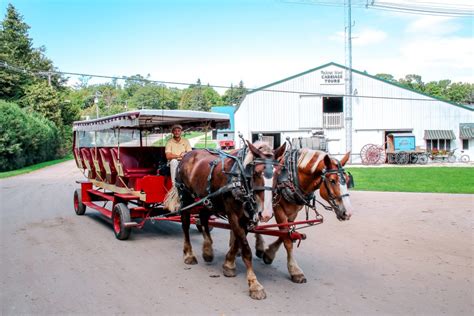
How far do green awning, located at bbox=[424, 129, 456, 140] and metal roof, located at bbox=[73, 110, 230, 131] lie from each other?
26131 mm

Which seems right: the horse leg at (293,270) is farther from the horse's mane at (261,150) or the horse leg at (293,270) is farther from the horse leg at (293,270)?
the horse's mane at (261,150)

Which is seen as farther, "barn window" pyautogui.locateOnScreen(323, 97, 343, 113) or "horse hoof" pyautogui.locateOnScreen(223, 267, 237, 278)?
"barn window" pyautogui.locateOnScreen(323, 97, 343, 113)

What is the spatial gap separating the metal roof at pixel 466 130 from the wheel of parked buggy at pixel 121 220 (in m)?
29.8

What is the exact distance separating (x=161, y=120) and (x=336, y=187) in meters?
4.70

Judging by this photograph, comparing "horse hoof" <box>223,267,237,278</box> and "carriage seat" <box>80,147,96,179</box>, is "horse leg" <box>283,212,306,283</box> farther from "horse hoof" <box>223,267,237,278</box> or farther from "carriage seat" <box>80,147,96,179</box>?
"carriage seat" <box>80,147,96,179</box>

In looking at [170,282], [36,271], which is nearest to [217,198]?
[170,282]

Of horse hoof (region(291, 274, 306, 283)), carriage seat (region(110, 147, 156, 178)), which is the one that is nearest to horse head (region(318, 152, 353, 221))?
horse hoof (region(291, 274, 306, 283))

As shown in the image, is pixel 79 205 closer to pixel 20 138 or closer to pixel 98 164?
pixel 98 164

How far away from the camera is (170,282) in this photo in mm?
5883

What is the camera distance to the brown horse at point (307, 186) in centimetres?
538

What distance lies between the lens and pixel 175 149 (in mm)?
8523

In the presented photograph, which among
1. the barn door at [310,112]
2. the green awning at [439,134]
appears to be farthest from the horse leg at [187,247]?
the green awning at [439,134]

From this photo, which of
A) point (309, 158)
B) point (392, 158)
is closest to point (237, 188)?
point (309, 158)

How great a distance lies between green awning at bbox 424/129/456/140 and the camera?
31359 millimetres
